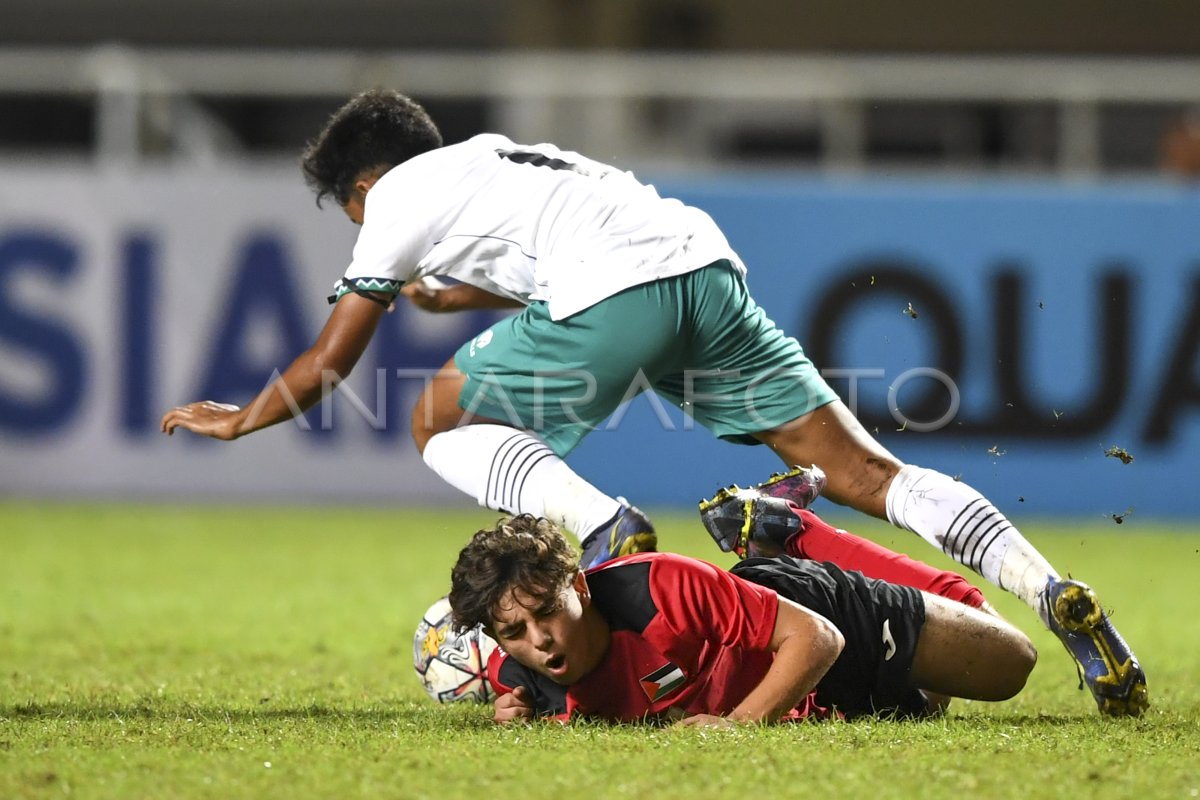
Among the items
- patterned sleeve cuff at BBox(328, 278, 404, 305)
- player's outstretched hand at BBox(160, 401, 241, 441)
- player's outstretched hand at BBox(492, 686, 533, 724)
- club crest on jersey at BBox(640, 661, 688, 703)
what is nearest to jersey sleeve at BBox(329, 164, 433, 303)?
patterned sleeve cuff at BBox(328, 278, 404, 305)

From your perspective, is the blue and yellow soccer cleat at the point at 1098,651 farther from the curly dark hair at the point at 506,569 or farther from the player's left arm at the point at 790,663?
the curly dark hair at the point at 506,569

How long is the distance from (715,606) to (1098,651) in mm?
1130

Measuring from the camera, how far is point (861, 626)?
4.50m

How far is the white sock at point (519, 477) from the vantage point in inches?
191

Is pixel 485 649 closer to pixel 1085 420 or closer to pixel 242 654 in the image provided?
pixel 242 654

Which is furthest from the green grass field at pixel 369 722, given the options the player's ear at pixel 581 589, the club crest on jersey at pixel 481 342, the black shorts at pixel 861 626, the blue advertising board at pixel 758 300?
the blue advertising board at pixel 758 300

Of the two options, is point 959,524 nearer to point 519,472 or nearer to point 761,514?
point 761,514

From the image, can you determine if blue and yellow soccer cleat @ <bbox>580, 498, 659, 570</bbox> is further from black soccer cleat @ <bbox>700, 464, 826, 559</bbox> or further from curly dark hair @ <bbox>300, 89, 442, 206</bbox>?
curly dark hair @ <bbox>300, 89, 442, 206</bbox>

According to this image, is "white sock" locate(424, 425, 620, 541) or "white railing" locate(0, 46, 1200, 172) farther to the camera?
"white railing" locate(0, 46, 1200, 172)

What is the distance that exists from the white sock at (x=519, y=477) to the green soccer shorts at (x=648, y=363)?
4.1 inches

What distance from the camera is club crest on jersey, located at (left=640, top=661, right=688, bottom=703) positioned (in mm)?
4328

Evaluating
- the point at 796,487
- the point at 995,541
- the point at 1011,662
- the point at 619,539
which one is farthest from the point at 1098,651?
the point at 619,539

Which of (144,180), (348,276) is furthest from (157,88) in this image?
(348,276)

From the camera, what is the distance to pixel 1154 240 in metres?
11.5
